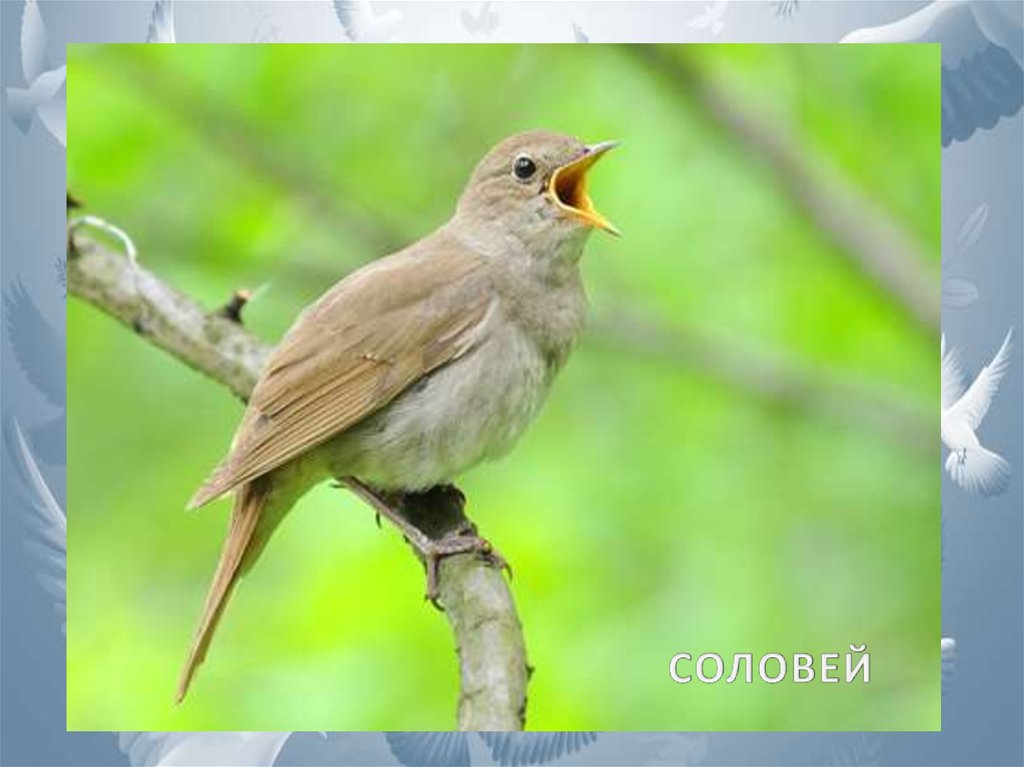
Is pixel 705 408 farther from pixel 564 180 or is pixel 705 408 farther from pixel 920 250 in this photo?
pixel 564 180

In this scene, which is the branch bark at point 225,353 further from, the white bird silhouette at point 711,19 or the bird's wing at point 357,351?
the white bird silhouette at point 711,19

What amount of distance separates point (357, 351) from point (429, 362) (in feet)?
0.73

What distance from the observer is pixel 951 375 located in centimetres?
705

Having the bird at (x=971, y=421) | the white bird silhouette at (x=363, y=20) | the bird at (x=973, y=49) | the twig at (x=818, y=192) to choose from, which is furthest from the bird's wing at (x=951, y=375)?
the white bird silhouette at (x=363, y=20)

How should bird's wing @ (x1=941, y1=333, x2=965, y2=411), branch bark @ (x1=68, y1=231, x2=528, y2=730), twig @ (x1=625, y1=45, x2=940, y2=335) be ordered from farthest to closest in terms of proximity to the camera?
twig @ (x1=625, y1=45, x2=940, y2=335) → bird's wing @ (x1=941, y1=333, x2=965, y2=411) → branch bark @ (x1=68, y1=231, x2=528, y2=730)

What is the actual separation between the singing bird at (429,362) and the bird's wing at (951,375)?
114 centimetres

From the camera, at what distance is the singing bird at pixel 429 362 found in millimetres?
6773

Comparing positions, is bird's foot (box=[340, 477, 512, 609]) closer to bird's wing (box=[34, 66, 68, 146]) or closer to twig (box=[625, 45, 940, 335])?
bird's wing (box=[34, 66, 68, 146])

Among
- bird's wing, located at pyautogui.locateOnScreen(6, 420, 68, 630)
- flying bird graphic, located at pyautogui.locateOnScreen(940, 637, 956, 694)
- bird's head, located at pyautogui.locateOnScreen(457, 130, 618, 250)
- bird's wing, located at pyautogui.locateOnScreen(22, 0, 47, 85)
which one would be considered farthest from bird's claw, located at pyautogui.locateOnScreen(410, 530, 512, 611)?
bird's wing, located at pyautogui.locateOnScreen(22, 0, 47, 85)

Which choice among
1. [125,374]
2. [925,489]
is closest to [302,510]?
[125,374]

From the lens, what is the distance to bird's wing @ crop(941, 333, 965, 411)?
23.1 ft

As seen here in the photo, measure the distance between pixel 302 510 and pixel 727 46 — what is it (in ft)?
7.02

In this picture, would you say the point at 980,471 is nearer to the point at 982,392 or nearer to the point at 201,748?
the point at 982,392

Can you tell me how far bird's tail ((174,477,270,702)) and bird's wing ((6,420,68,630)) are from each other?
0.51 m
